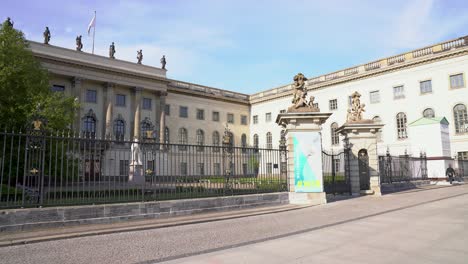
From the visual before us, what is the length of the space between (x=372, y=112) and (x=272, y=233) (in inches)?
1591

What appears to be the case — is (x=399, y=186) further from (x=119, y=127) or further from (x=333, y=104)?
(x=119, y=127)

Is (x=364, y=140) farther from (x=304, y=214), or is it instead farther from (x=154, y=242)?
(x=154, y=242)

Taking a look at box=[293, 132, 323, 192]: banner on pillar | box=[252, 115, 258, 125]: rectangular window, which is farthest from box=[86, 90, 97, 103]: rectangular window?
box=[293, 132, 323, 192]: banner on pillar

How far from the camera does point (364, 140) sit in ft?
63.1

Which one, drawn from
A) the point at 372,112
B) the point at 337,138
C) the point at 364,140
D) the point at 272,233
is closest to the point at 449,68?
the point at 372,112

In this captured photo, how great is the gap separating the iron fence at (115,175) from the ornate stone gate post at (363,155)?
543cm

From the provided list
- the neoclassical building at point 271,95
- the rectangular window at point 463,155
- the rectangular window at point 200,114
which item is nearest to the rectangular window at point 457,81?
the neoclassical building at point 271,95

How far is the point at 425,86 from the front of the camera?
130 feet

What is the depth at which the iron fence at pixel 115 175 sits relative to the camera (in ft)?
30.6

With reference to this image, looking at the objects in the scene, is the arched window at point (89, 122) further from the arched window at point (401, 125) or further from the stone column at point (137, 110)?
the arched window at point (401, 125)

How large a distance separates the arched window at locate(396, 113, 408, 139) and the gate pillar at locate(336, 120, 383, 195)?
2549cm

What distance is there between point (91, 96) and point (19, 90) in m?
22.8

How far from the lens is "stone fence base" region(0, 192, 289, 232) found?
333 inches

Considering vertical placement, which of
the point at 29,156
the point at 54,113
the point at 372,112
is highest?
the point at 372,112
